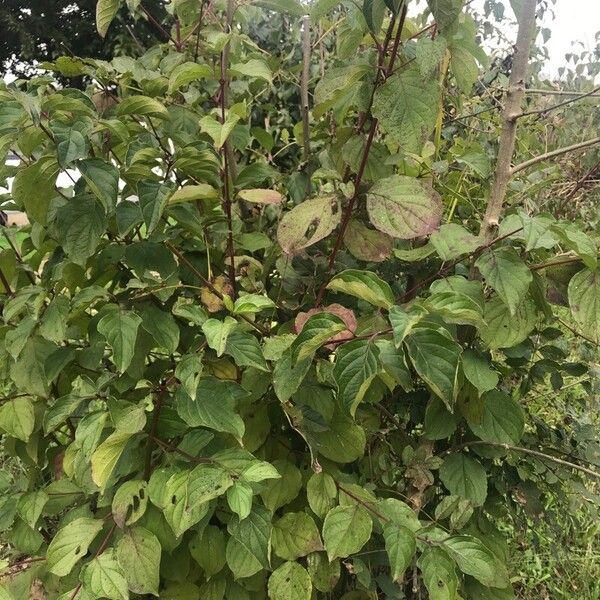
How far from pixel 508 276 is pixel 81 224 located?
2.28 ft

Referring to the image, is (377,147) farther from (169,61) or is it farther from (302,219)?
(169,61)

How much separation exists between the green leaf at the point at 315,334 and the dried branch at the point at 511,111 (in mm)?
404

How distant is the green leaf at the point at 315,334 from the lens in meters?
0.84

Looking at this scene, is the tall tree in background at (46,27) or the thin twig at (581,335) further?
the tall tree in background at (46,27)

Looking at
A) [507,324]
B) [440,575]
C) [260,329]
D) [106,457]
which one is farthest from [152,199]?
[440,575]

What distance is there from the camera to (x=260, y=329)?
1139 millimetres

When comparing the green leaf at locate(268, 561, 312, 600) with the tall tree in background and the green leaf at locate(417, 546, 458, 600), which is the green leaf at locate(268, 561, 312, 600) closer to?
the green leaf at locate(417, 546, 458, 600)

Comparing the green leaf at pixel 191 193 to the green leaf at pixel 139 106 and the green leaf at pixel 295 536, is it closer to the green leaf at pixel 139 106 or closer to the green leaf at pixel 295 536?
the green leaf at pixel 139 106

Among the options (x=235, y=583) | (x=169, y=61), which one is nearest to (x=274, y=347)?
(x=235, y=583)

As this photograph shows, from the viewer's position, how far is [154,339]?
1176 millimetres

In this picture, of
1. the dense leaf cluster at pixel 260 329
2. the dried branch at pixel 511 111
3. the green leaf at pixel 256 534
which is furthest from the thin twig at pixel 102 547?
the dried branch at pixel 511 111

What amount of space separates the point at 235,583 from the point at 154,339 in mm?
500

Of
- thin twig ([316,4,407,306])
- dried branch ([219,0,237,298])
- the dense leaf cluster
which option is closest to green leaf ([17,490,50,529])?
the dense leaf cluster

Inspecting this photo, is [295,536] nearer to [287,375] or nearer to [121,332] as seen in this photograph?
[287,375]
